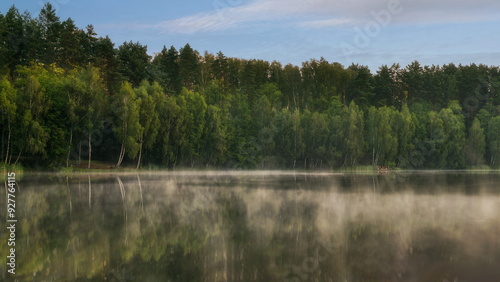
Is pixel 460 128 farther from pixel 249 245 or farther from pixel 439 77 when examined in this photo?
pixel 249 245

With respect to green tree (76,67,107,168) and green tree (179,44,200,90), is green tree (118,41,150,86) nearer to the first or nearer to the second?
green tree (179,44,200,90)

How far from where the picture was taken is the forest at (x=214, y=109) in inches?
2434

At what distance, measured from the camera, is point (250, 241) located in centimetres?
1599

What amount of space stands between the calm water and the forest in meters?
36.8

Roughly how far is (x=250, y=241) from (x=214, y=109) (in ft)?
222

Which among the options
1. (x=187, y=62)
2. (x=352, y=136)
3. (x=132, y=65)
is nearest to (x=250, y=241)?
(x=132, y=65)

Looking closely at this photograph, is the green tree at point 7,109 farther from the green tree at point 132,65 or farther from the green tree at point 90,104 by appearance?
the green tree at point 132,65

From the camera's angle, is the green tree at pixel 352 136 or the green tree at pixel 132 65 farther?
the green tree at pixel 352 136

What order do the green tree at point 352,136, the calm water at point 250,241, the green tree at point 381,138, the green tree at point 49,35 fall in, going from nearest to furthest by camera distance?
the calm water at point 250,241 → the green tree at point 49,35 → the green tree at point 352,136 → the green tree at point 381,138

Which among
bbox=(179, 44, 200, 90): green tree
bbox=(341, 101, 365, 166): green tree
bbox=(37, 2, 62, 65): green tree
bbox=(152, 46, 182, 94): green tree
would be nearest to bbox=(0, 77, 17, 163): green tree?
bbox=(37, 2, 62, 65): green tree

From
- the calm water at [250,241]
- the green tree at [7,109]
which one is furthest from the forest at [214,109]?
the calm water at [250,241]

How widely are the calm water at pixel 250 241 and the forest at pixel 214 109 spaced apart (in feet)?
121

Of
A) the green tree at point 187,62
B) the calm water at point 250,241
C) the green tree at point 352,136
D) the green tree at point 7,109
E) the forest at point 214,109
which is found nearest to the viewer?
the calm water at point 250,241

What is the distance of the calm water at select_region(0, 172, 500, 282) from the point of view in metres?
12.1
